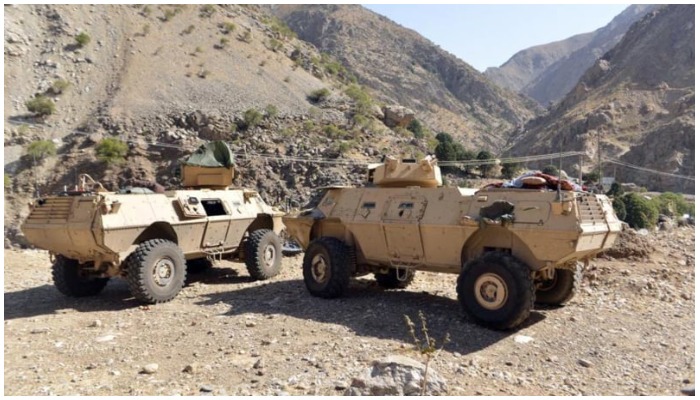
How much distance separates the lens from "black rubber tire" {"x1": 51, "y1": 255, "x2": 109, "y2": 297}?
9.95 m

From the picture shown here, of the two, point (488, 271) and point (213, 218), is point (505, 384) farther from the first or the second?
point (213, 218)

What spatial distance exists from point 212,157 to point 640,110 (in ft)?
171

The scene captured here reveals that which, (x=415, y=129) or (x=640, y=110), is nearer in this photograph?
(x=415, y=129)

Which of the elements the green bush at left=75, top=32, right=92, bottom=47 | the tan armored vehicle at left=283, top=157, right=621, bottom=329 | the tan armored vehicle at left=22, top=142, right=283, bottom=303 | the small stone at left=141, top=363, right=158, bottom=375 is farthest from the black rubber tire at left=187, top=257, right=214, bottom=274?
the green bush at left=75, top=32, right=92, bottom=47

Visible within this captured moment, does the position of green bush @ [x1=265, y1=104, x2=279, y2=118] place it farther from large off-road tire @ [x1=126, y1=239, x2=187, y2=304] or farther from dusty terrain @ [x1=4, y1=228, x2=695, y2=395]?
large off-road tire @ [x1=126, y1=239, x2=187, y2=304]

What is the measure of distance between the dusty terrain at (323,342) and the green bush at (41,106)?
2284 centimetres

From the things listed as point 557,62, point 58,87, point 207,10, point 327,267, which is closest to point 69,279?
point 327,267

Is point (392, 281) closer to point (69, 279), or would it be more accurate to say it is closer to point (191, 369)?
point (191, 369)

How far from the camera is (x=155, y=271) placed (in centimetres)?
943

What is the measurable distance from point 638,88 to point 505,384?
197ft

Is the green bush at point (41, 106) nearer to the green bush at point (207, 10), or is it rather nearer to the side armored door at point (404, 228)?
the green bush at point (207, 10)

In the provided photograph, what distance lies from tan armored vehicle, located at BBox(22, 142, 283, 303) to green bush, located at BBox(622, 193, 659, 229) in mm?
14901

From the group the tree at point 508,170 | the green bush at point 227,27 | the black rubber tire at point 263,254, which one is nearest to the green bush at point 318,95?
the green bush at point 227,27

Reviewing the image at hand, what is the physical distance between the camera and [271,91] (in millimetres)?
35969
